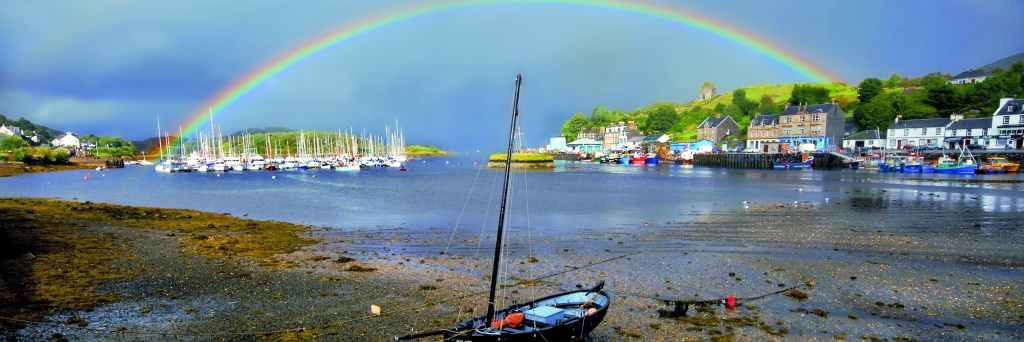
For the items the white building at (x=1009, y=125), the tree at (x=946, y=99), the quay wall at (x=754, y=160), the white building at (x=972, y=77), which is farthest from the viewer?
the white building at (x=972, y=77)

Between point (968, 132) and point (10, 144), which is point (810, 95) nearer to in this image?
point (968, 132)

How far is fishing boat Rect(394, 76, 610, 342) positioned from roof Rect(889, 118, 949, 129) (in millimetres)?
121987

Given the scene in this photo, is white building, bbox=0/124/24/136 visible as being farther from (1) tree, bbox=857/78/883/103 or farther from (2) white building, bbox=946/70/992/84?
(2) white building, bbox=946/70/992/84

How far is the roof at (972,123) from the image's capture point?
98625mm

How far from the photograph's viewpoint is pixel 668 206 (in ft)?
142

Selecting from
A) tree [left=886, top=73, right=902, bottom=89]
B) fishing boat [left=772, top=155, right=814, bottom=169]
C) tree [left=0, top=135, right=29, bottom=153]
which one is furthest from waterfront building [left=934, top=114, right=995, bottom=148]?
tree [left=0, top=135, right=29, bottom=153]

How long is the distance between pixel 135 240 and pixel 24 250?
4.45 metres

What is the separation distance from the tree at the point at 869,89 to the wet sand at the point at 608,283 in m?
136

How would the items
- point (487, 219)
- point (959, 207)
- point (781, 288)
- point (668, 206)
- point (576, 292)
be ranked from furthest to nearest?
1. point (668, 206)
2. point (959, 207)
3. point (487, 219)
4. point (781, 288)
5. point (576, 292)

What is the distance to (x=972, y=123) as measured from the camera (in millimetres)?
100188

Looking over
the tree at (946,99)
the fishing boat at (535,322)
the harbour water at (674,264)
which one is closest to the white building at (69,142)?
the harbour water at (674,264)

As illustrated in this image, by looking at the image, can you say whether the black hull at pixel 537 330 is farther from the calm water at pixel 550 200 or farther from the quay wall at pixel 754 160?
the quay wall at pixel 754 160

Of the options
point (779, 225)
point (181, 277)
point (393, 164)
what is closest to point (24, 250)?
point (181, 277)

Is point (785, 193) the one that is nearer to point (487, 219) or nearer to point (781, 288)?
point (487, 219)
